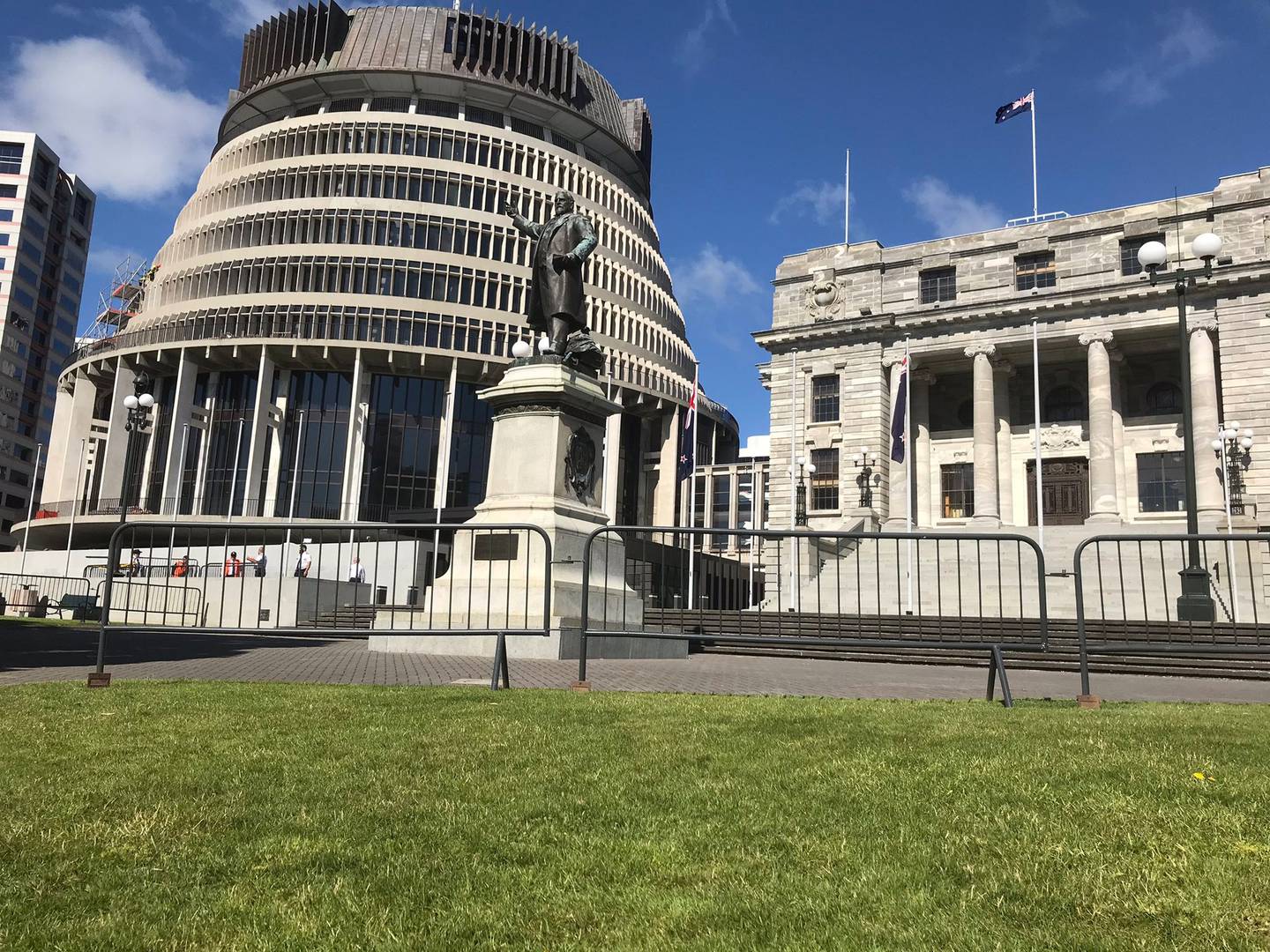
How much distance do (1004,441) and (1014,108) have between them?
54.4 feet

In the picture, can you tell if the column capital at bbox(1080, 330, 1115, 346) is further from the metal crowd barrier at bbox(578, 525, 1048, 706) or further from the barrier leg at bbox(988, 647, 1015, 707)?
the barrier leg at bbox(988, 647, 1015, 707)

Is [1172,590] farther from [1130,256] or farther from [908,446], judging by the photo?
[1130,256]

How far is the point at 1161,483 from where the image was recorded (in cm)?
4128

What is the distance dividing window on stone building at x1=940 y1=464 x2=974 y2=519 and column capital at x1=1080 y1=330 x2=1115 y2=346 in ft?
25.9

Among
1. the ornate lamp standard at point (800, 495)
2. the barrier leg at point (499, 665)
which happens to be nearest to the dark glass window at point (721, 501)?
the ornate lamp standard at point (800, 495)

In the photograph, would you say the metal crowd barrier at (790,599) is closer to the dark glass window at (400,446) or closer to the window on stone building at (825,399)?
the window on stone building at (825,399)

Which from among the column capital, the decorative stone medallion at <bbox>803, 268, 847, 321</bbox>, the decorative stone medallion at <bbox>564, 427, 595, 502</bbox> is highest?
the decorative stone medallion at <bbox>803, 268, 847, 321</bbox>

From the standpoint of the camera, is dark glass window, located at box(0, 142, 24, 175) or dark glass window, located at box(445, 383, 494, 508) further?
dark glass window, located at box(0, 142, 24, 175)

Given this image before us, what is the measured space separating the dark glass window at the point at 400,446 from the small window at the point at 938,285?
3308 centimetres

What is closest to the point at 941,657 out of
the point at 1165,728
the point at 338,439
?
the point at 1165,728

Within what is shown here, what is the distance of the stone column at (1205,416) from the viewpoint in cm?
3772

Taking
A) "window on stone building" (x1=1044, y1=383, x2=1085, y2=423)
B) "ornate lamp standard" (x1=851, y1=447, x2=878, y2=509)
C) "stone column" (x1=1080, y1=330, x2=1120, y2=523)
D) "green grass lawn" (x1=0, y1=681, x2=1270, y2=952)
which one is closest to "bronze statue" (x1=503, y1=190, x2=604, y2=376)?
"green grass lawn" (x1=0, y1=681, x2=1270, y2=952)

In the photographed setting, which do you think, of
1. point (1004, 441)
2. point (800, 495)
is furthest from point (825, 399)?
point (1004, 441)

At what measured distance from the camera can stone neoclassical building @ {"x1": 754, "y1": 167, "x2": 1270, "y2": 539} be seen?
129 ft
